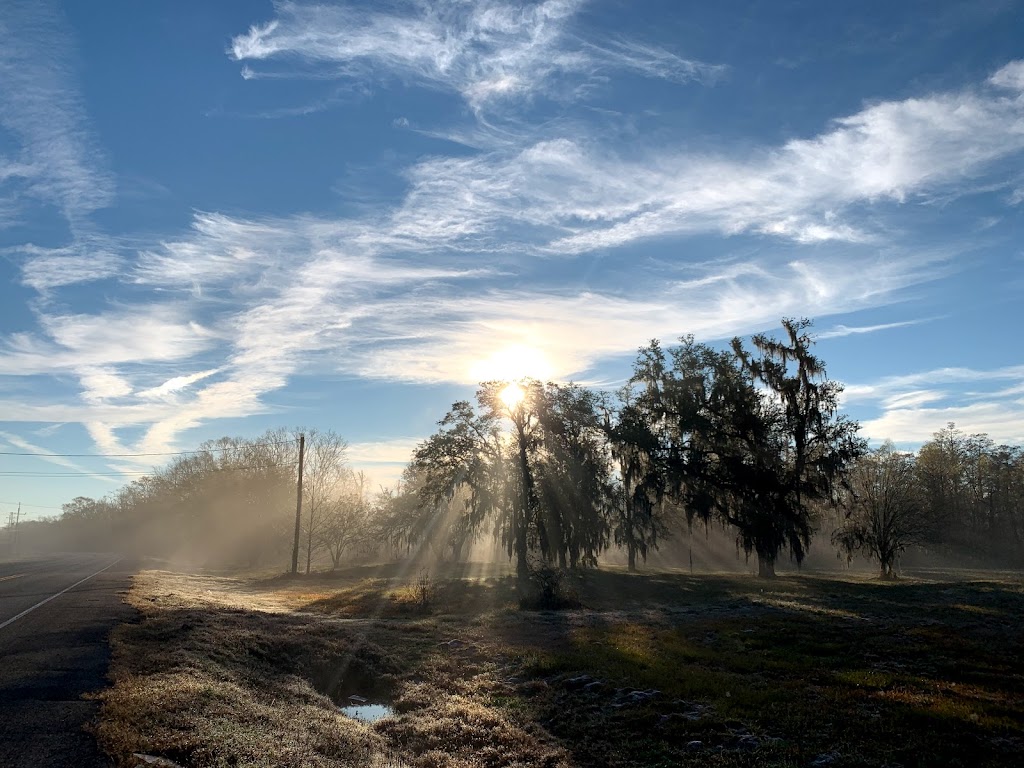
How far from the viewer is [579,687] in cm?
1266

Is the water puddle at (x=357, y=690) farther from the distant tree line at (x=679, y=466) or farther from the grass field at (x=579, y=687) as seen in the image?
the distant tree line at (x=679, y=466)

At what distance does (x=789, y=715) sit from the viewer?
986cm

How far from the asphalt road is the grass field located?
0.41 metres

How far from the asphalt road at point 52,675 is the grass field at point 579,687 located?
16.3 inches

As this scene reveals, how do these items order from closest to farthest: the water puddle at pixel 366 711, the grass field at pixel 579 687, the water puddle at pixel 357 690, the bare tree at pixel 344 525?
1. the grass field at pixel 579 687
2. the water puddle at pixel 366 711
3. the water puddle at pixel 357 690
4. the bare tree at pixel 344 525

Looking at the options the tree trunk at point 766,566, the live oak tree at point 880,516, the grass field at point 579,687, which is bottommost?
the tree trunk at point 766,566

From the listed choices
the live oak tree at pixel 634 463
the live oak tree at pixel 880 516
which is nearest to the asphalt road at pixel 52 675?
the live oak tree at pixel 634 463

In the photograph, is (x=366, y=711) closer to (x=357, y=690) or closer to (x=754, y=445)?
(x=357, y=690)

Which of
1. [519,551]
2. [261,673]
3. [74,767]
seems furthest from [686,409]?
[74,767]

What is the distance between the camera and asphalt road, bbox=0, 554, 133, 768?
22.9 ft

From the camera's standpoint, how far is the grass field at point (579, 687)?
8.37 meters

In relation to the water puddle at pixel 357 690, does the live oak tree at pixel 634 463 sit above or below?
above

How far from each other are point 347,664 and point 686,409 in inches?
1086

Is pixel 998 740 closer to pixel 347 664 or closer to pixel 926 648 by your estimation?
pixel 926 648
